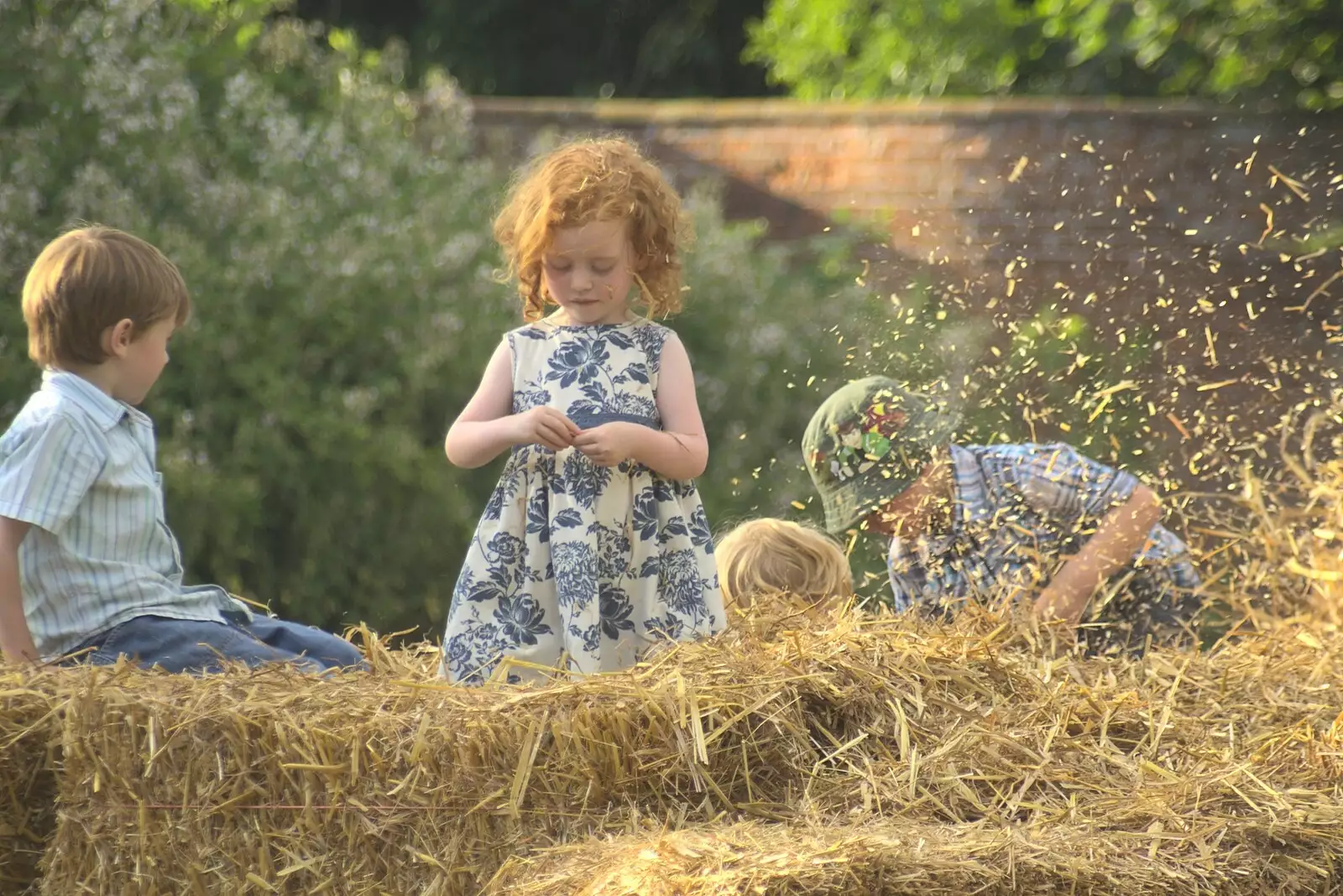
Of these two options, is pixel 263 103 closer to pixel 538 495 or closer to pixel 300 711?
pixel 538 495

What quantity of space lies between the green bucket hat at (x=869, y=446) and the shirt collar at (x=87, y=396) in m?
1.53

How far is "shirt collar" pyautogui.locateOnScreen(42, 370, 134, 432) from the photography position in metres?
3.18

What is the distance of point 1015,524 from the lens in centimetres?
367

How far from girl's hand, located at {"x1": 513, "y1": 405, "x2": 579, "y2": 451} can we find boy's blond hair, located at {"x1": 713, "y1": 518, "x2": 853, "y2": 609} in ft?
2.25

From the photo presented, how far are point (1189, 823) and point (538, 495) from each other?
4.47 ft

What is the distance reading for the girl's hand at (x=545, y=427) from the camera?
2.91 meters

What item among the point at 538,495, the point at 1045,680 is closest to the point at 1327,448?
the point at 1045,680

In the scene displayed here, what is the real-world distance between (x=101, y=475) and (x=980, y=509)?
1.89 m

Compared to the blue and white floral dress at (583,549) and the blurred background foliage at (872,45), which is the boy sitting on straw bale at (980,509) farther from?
the blurred background foliage at (872,45)

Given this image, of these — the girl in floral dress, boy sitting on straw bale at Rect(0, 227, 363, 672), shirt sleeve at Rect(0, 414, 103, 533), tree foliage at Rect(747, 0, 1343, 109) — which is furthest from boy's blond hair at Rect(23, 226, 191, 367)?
tree foliage at Rect(747, 0, 1343, 109)

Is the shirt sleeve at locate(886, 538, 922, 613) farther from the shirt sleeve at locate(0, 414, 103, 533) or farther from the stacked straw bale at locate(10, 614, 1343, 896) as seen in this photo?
the shirt sleeve at locate(0, 414, 103, 533)

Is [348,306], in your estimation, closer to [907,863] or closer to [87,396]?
[87,396]

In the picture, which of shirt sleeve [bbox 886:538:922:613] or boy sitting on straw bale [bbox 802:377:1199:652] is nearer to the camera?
boy sitting on straw bale [bbox 802:377:1199:652]

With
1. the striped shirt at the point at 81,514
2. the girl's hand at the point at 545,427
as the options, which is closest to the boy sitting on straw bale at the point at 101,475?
the striped shirt at the point at 81,514
